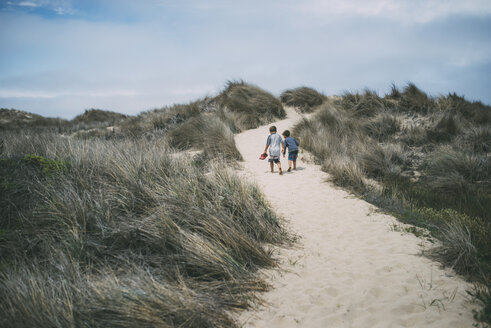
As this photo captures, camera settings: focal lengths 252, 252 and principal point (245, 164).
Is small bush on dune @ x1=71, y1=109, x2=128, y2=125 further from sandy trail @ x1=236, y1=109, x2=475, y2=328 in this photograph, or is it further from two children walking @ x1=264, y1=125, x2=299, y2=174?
sandy trail @ x1=236, y1=109, x2=475, y2=328

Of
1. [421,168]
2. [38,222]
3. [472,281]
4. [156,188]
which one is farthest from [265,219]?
[421,168]

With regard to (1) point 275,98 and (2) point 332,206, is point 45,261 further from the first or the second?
(1) point 275,98

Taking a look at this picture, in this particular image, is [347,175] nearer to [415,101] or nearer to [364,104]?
[364,104]

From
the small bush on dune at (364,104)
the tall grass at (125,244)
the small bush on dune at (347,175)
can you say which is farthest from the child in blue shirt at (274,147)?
the small bush on dune at (364,104)

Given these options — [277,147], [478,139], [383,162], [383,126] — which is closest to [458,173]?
[383,162]

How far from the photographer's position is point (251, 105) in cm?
1611

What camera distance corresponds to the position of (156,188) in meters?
4.32

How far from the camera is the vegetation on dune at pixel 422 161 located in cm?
360

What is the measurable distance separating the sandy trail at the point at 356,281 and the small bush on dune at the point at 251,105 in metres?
10.2

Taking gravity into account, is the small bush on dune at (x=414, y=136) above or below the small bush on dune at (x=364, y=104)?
below

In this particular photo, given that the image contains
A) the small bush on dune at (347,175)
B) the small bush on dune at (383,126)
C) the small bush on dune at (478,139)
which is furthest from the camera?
the small bush on dune at (383,126)

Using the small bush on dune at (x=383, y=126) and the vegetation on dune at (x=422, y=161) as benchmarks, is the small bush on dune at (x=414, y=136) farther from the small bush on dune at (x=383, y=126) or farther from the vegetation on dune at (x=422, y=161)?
the small bush on dune at (x=383, y=126)

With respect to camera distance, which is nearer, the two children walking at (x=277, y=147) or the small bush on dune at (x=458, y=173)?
the small bush on dune at (x=458, y=173)

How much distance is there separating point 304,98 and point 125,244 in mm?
16170
